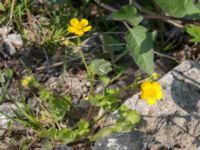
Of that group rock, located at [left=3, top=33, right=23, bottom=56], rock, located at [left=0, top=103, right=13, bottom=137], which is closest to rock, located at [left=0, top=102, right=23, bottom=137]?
rock, located at [left=0, top=103, right=13, bottom=137]

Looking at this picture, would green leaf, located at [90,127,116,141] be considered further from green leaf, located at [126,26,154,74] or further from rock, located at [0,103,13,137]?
rock, located at [0,103,13,137]

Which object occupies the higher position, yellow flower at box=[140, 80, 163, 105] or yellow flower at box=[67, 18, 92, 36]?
yellow flower at box=[67, 18, 92, 36]

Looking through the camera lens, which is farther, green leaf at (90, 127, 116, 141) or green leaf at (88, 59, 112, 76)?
green leaf at (88, 59, 112, 76)

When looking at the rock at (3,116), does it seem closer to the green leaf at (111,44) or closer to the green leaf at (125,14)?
the green leaf at (111,44)

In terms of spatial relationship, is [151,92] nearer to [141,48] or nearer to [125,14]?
[141,48]

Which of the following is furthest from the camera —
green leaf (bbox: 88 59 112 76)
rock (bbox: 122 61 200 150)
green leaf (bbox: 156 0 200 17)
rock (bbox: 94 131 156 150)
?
green leaf (bbox: 88 59 112 76)

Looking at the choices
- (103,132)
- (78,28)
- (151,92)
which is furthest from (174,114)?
(78,28)

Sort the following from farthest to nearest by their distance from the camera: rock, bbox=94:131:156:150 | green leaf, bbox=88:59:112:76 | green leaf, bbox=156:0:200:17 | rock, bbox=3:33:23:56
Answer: rock, bbox=3:33:23:56
green leaf, bbox=88:59:112:76
rock, bbox=94:131:156:150
green leaf, bbox=156:0:200:17

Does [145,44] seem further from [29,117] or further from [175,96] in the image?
[29,117]

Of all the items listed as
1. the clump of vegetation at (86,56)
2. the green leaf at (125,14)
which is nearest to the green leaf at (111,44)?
the clump of vegetation at (86,56)
